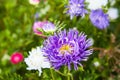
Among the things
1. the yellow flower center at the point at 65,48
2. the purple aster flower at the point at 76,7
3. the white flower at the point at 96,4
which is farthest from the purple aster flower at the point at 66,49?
the white flower at the point at 96,4

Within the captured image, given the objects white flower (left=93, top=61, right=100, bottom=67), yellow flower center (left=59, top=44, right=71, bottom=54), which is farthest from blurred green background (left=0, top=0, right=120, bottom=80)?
yellow flower center (left=59, top=44, right=71, bottom=54)

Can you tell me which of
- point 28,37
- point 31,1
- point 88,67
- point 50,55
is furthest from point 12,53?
point 50,55

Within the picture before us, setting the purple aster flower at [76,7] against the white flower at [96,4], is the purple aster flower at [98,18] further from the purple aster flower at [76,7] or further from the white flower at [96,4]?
the purple aster flower at [76,7]

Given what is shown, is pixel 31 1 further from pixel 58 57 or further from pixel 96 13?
pixel 58 57

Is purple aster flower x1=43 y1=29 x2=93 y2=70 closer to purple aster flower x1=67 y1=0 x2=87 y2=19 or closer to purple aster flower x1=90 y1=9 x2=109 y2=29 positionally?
purple aster flower x1=67 y1=0 x2=87 y2=19

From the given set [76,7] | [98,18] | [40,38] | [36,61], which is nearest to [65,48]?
[36,61]

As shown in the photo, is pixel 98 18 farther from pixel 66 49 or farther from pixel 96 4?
pixel 66 49
